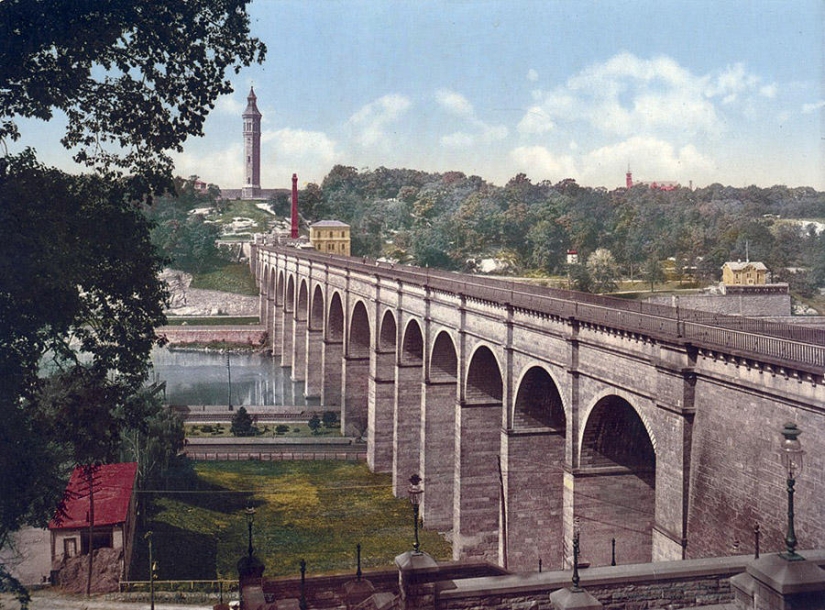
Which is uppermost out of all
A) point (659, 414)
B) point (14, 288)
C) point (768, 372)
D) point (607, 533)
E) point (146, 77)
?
point (146, 77)

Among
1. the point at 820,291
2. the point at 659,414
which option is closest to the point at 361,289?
the point at 659,414

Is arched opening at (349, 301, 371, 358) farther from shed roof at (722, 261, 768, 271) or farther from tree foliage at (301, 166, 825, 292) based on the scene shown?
shed roof at (722, 261, 768, 271)

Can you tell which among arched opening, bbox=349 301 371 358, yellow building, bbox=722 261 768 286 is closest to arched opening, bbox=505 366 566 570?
arched opening, bbox=349 301 371 358

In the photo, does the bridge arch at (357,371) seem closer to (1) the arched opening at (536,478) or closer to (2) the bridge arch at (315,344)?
(2) the bridge arch at (315,344)

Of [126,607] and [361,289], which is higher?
[361,289]

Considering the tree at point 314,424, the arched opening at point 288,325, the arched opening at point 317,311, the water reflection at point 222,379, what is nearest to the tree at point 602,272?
the arched opening at point 288,325

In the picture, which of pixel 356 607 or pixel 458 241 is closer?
pixel 356 607

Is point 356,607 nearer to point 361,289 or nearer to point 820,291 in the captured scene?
point 361,289
